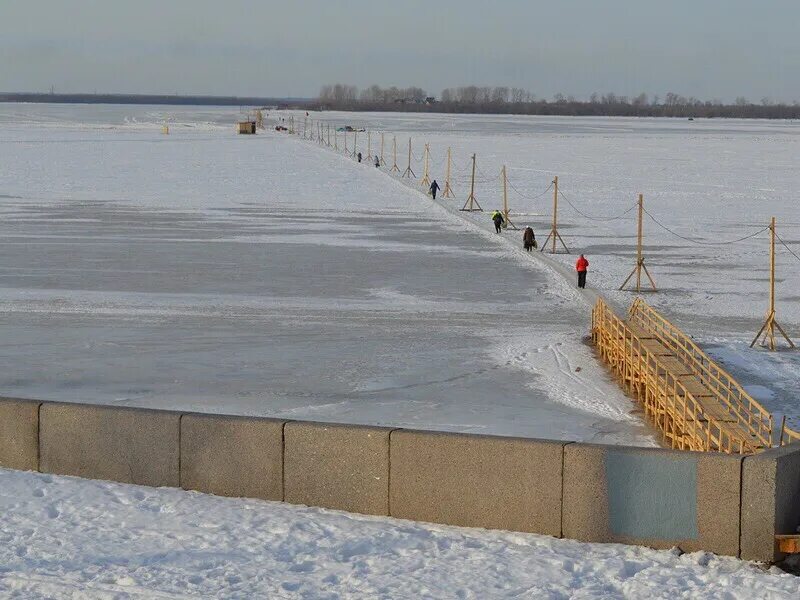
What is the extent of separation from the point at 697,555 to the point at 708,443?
483cm

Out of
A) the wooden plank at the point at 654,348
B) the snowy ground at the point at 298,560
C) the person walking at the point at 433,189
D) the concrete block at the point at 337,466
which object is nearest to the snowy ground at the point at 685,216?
the person walking at the point at 433,189

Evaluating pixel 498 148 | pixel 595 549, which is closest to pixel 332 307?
pixel 595 549

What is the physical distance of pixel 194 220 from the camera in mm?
39844

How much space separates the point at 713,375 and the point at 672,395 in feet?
8.30

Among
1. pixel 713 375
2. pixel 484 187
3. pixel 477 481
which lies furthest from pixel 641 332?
pixel 484 187

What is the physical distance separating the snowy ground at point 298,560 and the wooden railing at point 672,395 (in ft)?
11.9

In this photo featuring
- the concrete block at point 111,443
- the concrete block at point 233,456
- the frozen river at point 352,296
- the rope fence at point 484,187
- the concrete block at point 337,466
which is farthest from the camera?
the rope fence at point 484,187

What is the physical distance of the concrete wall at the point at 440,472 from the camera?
8.16m

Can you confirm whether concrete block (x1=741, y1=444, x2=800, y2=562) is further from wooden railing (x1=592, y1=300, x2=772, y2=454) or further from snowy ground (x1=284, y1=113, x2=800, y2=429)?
snowy ground (x1=284, y1=113, x2=800, y2=429)

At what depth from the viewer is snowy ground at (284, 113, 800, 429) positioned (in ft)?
72.4

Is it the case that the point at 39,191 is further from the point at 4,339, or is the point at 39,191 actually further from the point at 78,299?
the point at 4,339

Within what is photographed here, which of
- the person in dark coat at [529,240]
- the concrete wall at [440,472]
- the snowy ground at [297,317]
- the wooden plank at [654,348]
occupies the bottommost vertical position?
the snowy ground at [297,317]

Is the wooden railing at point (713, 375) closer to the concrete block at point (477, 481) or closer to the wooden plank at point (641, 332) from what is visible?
the wooden plank at point (641, 332)

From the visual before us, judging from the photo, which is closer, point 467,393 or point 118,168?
point 467,393
